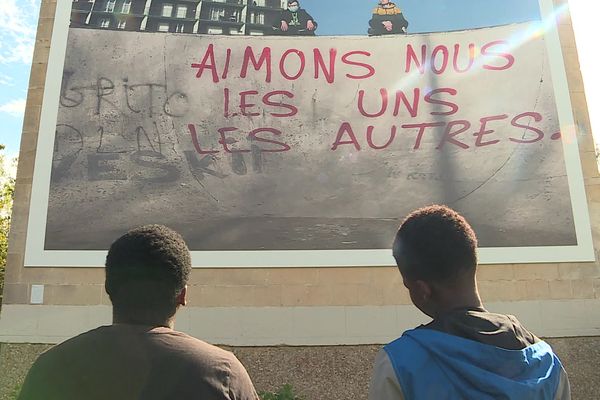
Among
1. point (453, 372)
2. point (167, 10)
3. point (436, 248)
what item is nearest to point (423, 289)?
point (436, 248)

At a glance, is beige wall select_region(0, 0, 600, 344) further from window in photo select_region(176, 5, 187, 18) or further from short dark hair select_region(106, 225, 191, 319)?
short dark hair select_region(106, 225, 191, 319)

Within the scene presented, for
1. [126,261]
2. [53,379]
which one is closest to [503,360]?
[126,261]

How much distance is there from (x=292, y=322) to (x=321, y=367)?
1.82 ft

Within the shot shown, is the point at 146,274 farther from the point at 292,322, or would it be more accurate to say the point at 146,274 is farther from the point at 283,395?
the point at 292,322

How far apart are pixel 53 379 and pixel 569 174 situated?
5890 mm

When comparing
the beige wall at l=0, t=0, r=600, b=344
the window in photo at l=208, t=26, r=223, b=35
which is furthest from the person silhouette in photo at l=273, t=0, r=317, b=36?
the beige wall at l=0, t=0, r=600, b=344

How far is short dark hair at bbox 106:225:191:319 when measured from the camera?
170 cm

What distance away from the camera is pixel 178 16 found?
6.50 m

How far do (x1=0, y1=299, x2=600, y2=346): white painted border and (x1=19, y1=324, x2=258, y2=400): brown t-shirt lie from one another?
3.88 metres

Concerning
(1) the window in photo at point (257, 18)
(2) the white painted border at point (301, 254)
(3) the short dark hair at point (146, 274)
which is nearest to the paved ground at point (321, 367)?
(2) the white painted border at point (301, 254)

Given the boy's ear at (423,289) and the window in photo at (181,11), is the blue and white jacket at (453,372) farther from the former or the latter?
the window in photo at (181,11)

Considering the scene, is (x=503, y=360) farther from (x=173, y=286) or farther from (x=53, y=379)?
(x=53, y=379)

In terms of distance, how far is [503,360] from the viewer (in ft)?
4.83

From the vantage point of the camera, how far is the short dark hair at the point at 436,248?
5.31 feet
